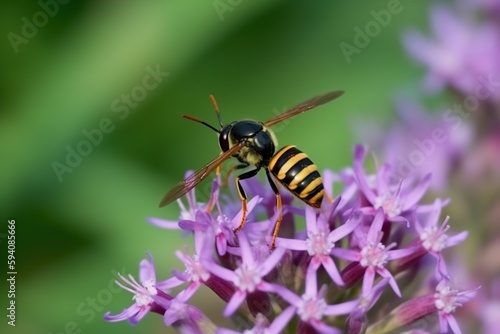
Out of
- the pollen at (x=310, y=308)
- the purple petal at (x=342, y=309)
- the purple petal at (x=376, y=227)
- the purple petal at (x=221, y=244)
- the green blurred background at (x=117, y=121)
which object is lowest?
the purple petal at (x=342, y=309)

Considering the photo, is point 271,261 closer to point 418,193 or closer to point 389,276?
point 389,276

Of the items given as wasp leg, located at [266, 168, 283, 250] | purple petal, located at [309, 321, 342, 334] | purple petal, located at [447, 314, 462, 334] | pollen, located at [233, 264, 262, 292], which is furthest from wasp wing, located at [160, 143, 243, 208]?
purple petal, located at [447, 314, 462, 334]

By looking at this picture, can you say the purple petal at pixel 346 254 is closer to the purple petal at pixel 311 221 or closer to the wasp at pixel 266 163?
the purple petal at pixel 311 221

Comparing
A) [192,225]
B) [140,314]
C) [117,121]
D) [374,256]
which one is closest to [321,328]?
[374,256]

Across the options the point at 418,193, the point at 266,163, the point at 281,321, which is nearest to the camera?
the point at 281,321

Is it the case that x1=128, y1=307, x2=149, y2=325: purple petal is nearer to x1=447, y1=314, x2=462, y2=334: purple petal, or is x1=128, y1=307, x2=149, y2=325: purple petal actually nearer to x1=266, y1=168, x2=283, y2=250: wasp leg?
x1=266, y1=168, x2=283, y2=250: wasp leg

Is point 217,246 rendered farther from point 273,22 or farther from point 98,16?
point 273,22

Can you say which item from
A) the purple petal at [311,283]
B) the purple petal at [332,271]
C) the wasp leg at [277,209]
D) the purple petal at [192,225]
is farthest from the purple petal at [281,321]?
the purple petal at [192,225]
